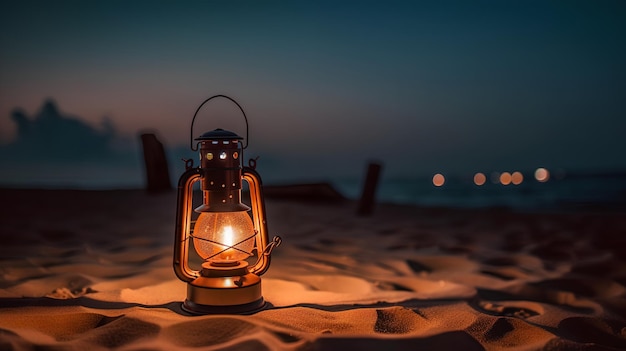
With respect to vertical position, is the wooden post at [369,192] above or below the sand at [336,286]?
above

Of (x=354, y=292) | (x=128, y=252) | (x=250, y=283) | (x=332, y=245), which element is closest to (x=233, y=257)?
(x=250, y=283)

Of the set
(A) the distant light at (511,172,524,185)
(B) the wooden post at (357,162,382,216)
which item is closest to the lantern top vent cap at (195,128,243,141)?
(B) the wooden post at (357,162,382,216)

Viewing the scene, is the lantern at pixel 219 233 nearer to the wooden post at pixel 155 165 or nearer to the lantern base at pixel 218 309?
the lantern base at pixel 218 309

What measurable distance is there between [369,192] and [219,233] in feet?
18.0

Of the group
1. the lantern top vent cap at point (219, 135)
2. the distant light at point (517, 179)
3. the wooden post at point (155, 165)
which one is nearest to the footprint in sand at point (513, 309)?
the lantern top vent cap at point (219, 135)

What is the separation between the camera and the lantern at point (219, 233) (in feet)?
7.99

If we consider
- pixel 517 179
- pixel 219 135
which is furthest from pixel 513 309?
pixel 517 179

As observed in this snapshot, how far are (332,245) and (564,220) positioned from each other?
4081 mm

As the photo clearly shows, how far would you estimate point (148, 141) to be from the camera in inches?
299

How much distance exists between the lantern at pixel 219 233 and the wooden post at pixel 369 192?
208 inches

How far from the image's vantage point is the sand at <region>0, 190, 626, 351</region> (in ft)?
6.94

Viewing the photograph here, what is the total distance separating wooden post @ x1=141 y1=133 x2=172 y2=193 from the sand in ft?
3.74

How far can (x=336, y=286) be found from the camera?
328cm

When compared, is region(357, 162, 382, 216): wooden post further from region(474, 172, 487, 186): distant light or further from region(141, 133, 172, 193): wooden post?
region(474, 172, 487, 186): distant light
